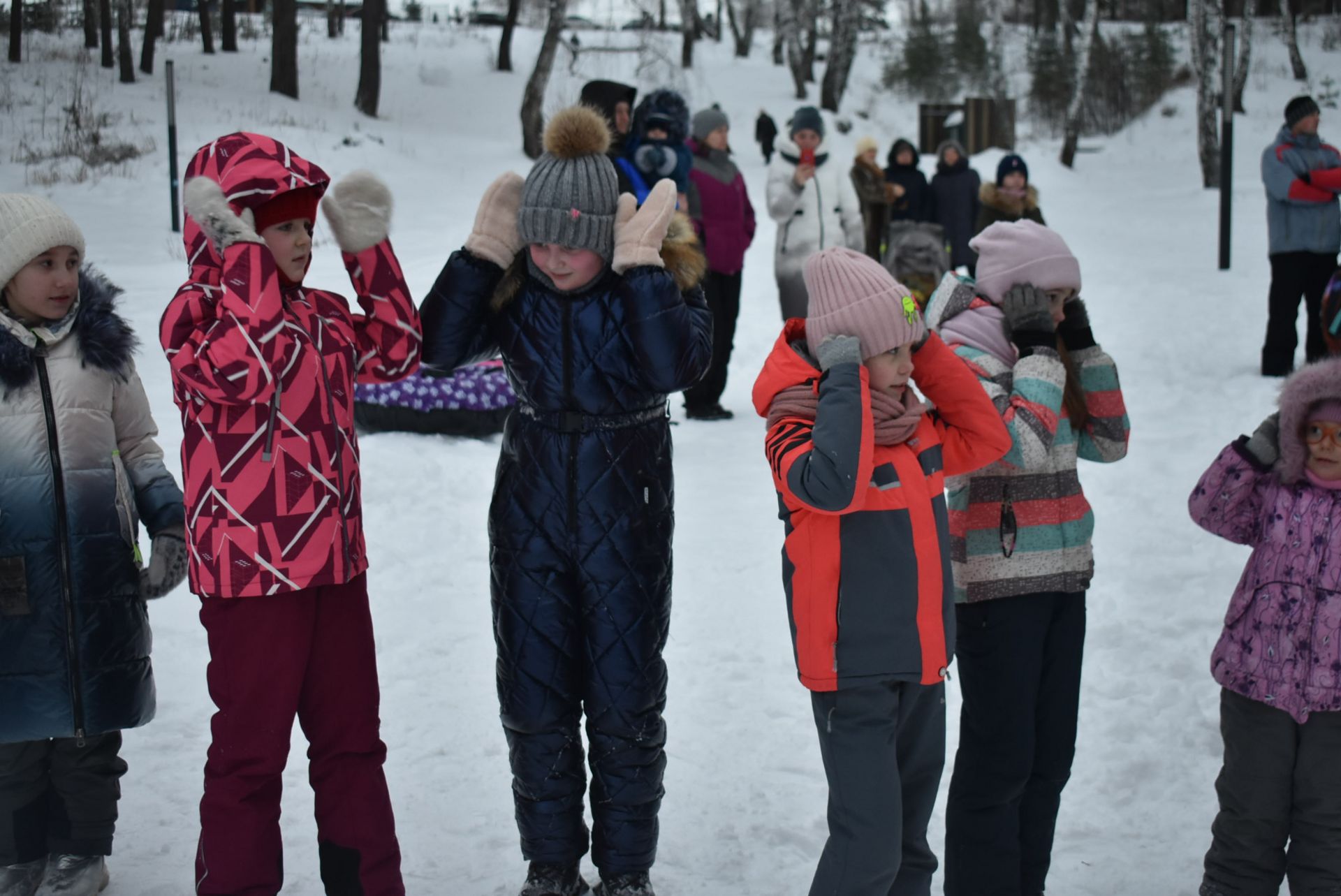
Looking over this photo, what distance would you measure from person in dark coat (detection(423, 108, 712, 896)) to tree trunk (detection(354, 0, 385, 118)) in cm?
2013

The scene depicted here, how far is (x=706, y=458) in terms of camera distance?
723 cm

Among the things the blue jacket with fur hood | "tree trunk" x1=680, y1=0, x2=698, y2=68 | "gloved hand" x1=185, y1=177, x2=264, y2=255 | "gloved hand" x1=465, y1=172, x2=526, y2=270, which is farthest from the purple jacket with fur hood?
"tree trunk" x1=680, y1=0, x2=698, y2=68

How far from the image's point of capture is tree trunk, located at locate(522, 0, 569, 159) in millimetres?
21031

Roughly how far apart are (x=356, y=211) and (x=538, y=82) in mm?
19566

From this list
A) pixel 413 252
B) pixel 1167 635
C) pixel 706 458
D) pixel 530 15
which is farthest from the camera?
pixel 530 15

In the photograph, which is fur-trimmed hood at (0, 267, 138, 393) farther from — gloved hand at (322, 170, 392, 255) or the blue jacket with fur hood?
gloved hand at (322, 170, 392, 255)

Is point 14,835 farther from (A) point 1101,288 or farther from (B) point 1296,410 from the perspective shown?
(A) point 1101,288

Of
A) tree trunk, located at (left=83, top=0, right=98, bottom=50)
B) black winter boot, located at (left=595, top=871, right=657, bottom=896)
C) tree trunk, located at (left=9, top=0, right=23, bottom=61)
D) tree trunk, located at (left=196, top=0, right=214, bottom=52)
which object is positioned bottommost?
black winter boot, located at (left=595, top=871, right=657, bottom=896)

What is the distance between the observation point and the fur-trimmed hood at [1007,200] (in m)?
8.64

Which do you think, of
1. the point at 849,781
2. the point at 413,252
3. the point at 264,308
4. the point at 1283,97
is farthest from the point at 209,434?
the point at 1283,97

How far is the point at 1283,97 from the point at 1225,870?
27490mm

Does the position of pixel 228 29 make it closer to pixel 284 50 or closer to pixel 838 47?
pixel 284 50

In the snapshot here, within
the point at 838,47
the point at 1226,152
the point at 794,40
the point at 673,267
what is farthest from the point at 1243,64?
the point at 673,267

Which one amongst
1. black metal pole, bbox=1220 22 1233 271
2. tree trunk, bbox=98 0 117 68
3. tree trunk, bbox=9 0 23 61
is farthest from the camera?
black metal pole, bbox=1220 22 1233 271
